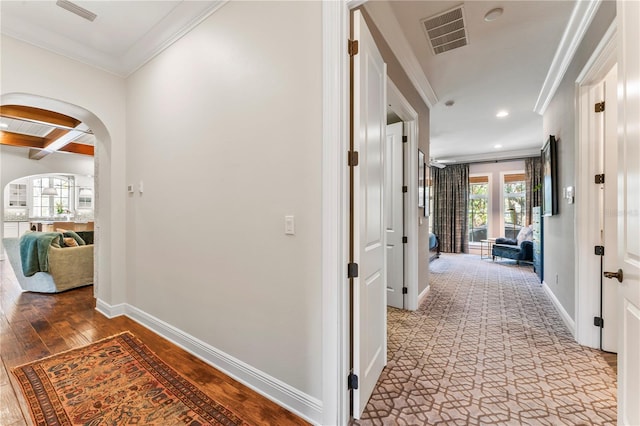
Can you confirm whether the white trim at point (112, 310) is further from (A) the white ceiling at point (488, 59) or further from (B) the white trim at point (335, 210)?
(A) the white ceiling at point (488, 59)

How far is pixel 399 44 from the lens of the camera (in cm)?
265

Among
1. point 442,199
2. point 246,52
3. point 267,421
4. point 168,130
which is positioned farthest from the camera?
point 442,199

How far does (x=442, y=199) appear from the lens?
8.69 meters

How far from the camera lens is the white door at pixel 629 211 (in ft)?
3.58

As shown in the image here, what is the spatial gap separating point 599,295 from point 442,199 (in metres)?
6.56

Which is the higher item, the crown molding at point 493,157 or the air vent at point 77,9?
the air vent at point 77,9

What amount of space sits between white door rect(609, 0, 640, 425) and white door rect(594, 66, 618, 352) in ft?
4.89

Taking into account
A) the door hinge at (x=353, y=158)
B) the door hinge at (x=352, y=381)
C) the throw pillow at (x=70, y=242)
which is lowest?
the door hinge at (x=352, y=381)

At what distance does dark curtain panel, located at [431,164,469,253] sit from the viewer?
835 centimetres

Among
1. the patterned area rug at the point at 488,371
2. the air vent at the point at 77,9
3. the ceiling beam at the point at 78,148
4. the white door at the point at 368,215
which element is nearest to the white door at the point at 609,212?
the patterned area rug at the point at 488,371

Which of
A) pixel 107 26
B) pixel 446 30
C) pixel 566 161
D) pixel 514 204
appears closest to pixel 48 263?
pixel 107 26

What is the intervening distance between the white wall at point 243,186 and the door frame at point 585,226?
8.55 ft

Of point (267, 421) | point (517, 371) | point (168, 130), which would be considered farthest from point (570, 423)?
point (168, 130)

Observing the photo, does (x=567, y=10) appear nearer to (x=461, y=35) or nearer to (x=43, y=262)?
(x=461, y=35)
